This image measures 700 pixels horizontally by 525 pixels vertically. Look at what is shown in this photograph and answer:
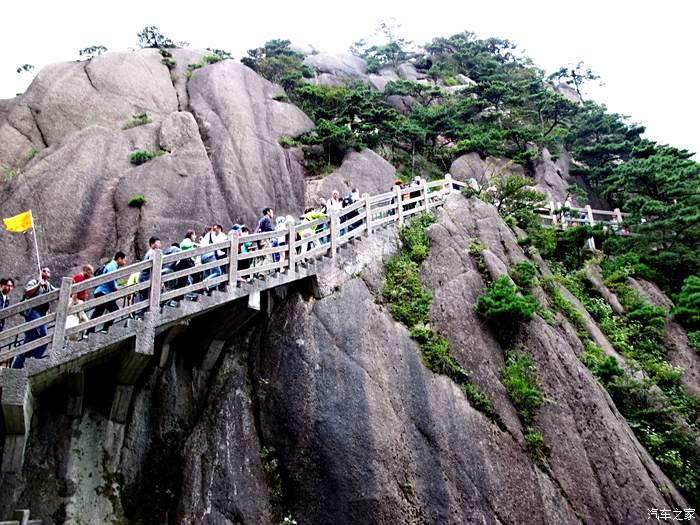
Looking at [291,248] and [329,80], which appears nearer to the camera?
[291,248]

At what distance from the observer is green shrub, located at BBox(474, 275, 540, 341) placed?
535 inches

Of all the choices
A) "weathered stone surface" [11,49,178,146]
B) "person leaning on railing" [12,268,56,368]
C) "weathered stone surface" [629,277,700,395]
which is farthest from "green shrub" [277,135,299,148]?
"weathered stone surface" [629,277,700,395]

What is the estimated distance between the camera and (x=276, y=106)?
27.1 m

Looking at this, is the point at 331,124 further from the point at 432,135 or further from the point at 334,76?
the point at 334,76

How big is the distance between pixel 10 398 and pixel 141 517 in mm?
4189

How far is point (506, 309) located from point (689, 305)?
9368 mm

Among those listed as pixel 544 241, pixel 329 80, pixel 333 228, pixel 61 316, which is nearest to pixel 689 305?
pixel 544 241

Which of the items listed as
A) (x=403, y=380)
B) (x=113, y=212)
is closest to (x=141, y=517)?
(x=403, y=380)

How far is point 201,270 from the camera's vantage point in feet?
34.2

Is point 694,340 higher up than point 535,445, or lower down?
higher up

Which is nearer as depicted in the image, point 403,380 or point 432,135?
point 403,380

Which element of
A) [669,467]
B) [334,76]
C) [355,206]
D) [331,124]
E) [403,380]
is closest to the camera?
[403,380]

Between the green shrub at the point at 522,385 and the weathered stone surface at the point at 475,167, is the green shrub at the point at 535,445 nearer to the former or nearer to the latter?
the green shrub at the point at 522,385

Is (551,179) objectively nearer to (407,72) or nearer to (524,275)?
(524,275)
